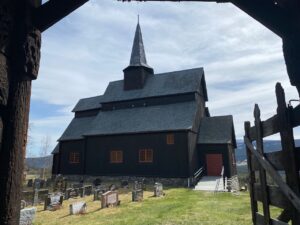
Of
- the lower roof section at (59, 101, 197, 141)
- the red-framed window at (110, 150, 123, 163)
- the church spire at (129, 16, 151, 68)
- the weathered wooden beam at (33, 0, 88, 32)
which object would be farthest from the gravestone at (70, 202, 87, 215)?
the church spire at (129, 16, 151, 68)

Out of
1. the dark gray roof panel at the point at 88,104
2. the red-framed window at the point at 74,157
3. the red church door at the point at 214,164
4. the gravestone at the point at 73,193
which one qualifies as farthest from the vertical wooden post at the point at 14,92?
the dark gray roof panel at the point at 88,104

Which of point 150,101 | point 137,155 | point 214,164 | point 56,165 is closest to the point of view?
point 214,164

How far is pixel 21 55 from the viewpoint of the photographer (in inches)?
98.4

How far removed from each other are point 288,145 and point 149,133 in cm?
2411

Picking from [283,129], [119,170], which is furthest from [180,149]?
[283,129]

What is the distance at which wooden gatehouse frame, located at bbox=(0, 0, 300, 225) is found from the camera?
7.65 ft

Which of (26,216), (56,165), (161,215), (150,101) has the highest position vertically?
(150,101)

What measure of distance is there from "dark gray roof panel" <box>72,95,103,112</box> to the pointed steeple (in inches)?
227

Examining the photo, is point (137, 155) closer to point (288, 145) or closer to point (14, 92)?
point (288, 145)

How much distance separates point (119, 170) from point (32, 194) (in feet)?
39.8

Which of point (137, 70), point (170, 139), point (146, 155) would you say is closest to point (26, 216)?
point (170, 139)

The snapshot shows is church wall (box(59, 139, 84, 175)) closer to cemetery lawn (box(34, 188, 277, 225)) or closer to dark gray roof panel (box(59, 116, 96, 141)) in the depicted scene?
dark gray roof panel (box(59, 116, 96, 141))

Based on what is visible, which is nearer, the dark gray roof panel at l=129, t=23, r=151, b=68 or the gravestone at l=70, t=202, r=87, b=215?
the gravestone at l=70, t=202, r=87, b=215

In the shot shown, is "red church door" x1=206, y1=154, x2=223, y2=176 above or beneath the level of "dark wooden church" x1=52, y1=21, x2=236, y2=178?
beneath
